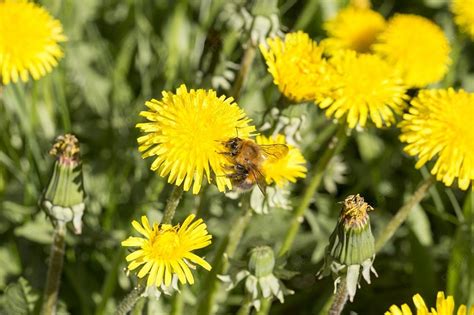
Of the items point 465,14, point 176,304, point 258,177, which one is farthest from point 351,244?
point 465,14

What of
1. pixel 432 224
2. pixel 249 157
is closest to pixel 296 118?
pixel 249 157

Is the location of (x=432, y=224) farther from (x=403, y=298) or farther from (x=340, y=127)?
(x=340, y=127)

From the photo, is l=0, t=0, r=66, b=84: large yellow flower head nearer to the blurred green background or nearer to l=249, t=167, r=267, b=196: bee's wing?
the blurred green background

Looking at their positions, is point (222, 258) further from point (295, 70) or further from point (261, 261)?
point (295, 70)

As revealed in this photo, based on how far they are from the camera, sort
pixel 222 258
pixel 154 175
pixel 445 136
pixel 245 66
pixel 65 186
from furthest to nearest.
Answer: pixel 154 175, pixel 245 66, pixel 222 258, pixel 445 136, pixel 65 186

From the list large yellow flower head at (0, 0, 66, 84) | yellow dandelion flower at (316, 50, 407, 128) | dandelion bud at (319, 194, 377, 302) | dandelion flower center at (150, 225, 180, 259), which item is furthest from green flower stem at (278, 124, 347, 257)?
large yellow flower head at (0, 0, 66, 84)

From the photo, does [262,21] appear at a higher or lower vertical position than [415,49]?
lower

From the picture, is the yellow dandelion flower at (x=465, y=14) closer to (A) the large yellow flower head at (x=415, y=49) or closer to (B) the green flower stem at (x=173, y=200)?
(A) the large yellow flower head at (x=415, y=49)
